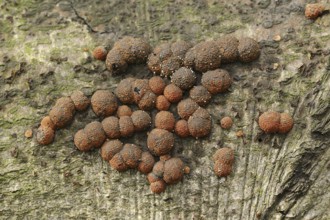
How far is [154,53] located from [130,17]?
0.37 metres

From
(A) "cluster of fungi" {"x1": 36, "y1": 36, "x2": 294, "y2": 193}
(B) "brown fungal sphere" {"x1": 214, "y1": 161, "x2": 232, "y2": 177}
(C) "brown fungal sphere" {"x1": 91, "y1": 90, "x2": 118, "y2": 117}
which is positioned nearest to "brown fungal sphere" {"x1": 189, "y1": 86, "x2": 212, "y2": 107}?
(A) "cluster of fungi" {"x1": 36, "y1": 36, "x2": 294, "y2": 193}

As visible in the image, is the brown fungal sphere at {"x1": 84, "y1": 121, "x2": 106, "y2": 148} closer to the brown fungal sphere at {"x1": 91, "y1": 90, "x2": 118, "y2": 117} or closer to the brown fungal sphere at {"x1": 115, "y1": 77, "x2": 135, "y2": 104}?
the brown fungal sphere at {"x1": 91, "y1": 90, "x2": 118, "y2": 117}

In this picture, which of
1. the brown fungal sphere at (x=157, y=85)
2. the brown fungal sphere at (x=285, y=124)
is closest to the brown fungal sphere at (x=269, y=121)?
the brown fungal sphere at (x=285, y=124)

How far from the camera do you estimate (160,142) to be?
279 centimetres

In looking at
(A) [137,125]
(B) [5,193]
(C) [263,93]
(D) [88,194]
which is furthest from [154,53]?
(B) [5,193]

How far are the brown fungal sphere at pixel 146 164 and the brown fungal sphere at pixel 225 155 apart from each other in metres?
0.39

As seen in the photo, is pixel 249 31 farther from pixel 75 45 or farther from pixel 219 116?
pixel 75 45

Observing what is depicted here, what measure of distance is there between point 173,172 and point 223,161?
0.31 meters

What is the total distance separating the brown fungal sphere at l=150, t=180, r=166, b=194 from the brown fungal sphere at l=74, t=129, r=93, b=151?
452mm

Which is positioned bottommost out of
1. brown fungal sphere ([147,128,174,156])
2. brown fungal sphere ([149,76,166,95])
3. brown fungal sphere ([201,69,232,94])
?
brown fungal sphere ([147,128,174,156])

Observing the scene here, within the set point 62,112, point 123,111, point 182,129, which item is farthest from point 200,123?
point 62,112

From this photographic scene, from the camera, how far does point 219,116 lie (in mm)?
2830

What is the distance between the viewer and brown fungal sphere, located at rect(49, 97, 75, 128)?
281 cm

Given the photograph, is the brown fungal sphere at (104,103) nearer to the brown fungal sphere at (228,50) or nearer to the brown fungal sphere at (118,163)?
the brown fungal sphere at (118,163)
